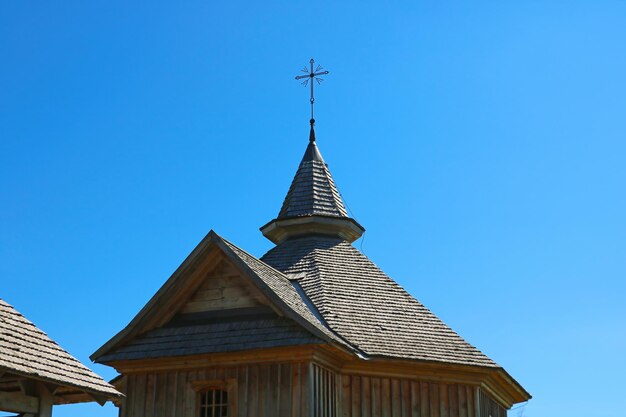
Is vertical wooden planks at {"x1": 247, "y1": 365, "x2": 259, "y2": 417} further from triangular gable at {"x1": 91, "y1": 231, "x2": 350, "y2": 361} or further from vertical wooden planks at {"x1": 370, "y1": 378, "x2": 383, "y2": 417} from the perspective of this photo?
vertical wooden planks at {"x1": 370, "y1": 378, "x2": 383, "y2": 417}

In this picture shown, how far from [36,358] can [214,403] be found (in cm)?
594

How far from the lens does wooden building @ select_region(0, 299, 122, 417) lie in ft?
42.7

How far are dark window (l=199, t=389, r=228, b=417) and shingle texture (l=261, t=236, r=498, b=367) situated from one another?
9.57 feet

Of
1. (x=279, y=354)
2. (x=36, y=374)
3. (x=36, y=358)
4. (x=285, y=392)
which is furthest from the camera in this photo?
(x=279, y=354)

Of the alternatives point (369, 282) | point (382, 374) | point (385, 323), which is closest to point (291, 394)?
point (382, 374)

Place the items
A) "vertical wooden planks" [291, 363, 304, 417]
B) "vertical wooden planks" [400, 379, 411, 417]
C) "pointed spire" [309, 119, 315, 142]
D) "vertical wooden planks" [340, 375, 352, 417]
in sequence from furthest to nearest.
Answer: "pointed spire" [309, 119, 315, 142], "vertical wooden planks" [400, 379, 411, 417], "vertical wooden planks" [340, 375, 352, 417], "vertical wooden planks" [291, 363, 304, 417]

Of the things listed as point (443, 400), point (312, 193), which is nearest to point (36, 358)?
point (443, 400)

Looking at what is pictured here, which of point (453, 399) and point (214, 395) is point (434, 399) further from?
point (214, 395)

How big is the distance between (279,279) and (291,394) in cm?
383

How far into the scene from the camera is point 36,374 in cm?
1294

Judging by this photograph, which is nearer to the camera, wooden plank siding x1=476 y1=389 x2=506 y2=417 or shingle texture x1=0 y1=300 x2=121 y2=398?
shingle texture x1=0 y1=300 x2=121 y2=398

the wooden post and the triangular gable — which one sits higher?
the triangular gable

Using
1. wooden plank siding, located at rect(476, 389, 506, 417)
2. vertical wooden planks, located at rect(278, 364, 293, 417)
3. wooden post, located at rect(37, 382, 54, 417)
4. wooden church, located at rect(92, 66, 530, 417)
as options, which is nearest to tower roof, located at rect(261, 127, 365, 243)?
wooden church, located at rect(92, 66, 530, 417)

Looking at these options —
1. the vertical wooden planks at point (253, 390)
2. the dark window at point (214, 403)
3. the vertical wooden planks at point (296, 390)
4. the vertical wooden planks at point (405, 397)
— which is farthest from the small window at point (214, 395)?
the vertical wooden planks at point (405, 397)
